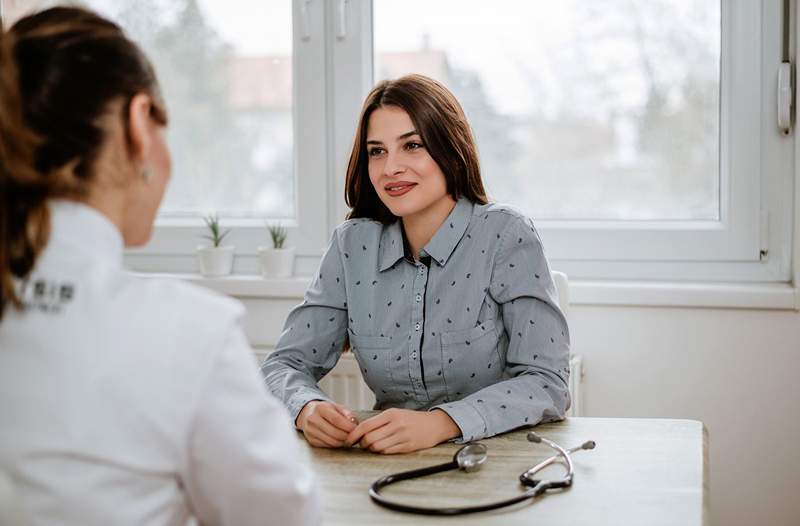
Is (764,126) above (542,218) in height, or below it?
above

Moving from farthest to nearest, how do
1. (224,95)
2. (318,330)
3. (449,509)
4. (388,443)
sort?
(224,95) < (318,330) < (388,443) < (449,509)

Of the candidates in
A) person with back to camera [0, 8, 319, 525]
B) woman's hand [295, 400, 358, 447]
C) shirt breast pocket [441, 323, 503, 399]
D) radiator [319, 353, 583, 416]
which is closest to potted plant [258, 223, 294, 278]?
radiator [319, 353, 583, 416]

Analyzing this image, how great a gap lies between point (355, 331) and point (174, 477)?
1.00 metres

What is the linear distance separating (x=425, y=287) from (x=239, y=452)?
0.98 m

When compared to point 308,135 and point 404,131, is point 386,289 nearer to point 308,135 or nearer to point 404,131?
point 404,131

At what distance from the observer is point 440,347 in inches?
69.2

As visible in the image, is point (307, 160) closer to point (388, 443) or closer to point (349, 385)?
point (349, 385)

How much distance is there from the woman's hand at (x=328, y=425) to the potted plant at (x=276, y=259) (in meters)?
1.08

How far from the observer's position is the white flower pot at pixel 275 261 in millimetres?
2557

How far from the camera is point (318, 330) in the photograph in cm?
186

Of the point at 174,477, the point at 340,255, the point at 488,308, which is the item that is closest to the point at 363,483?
the point at 174,477

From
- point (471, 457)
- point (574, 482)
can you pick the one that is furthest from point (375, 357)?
point (574, 482)


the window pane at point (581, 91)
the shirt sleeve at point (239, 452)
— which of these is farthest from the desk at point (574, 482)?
the window pane at point (581, 91)

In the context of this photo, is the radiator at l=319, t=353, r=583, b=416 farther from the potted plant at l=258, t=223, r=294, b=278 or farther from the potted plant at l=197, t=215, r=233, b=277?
the potted plant at l=197, t=215, r=233, b=277
